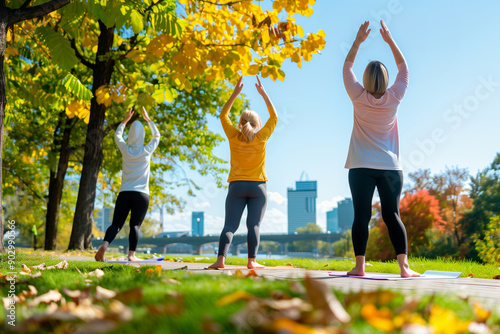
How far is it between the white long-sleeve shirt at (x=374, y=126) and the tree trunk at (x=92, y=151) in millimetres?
8292

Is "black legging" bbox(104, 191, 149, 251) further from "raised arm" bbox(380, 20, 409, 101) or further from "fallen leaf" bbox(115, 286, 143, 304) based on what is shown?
"fallen leaf" bbox(115, 286, 143, 304)

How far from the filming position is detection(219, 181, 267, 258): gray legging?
5.77 meters

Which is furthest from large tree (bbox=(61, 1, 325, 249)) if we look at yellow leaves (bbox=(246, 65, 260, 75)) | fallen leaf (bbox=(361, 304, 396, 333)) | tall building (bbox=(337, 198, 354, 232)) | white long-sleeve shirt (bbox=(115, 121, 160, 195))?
tall building (bbox=(337, 198, 354, 232))

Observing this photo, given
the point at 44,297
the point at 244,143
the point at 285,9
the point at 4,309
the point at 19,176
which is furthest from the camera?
the point at 19,176

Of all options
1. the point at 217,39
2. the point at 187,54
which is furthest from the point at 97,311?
the point at 217,39

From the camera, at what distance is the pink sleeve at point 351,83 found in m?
4.86

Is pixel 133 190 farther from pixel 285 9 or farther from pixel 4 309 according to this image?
pixel 4 309

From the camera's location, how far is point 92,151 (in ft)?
38.6

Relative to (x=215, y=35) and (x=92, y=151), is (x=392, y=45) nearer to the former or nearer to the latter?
(x=215, y=35)

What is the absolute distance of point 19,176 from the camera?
62.8 feet

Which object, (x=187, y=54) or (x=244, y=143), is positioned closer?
(x=244, y=143)

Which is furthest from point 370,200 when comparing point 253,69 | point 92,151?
point 92,151

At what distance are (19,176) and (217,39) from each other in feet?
51.5

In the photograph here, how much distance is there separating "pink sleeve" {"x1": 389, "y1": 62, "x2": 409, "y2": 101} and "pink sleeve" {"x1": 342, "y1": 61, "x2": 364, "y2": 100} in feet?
1.24
